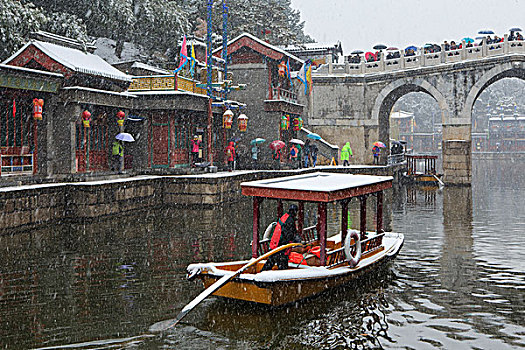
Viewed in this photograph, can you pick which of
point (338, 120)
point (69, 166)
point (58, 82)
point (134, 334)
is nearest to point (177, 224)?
point (69, 166)

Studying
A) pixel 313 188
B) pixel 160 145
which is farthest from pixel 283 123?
pixel 313 188

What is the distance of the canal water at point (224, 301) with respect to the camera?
8.22 m

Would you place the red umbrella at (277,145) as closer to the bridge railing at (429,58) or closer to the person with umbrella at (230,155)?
the person with umbrella at (230,155)

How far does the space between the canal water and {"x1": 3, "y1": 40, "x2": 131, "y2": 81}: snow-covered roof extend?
6.60 metres

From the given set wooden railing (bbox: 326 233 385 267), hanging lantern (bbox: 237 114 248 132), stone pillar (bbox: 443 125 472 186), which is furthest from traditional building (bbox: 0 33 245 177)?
stone pillar (bbox: 443 125 472 186)

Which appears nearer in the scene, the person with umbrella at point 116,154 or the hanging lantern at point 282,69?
the person with umbrella at point 116,154

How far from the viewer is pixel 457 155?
113 ft

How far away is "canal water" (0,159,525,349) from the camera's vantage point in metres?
8.22

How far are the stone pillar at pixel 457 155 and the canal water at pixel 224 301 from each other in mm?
16346

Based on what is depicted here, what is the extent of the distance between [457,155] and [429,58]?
7241mm

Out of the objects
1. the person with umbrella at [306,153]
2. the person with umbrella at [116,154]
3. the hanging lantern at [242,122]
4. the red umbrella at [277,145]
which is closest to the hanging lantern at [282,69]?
the hanging lantern at [242,122]

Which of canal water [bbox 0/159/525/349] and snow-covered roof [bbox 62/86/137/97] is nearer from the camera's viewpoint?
canal water [bbox 0/159/525/349]

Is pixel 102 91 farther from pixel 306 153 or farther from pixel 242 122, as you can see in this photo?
pixel 306 153

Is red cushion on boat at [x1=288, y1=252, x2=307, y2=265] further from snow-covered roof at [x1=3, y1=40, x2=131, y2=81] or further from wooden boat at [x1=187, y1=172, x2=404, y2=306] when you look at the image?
snow-covered roof at [x1=3, y1=40, x2=131, y2=81]
